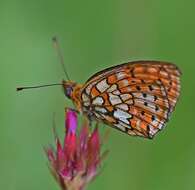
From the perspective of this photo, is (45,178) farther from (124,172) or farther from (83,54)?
(83,54)

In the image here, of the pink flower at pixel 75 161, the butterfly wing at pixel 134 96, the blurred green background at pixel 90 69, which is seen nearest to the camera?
the pink flower at pixel 75 161

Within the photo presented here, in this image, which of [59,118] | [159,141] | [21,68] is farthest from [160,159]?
[21,68]

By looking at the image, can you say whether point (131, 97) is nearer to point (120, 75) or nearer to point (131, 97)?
point (131, 97)

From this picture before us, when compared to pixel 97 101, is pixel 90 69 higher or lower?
higher

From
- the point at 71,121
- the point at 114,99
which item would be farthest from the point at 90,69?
the point at 71,121

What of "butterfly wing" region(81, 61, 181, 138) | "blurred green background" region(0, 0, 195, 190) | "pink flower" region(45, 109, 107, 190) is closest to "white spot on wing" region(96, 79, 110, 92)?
"butterfly wing" region(81, 61, 181, 138)

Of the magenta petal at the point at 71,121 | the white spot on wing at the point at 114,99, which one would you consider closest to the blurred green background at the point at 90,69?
the white spot on wing at the point at 114,99

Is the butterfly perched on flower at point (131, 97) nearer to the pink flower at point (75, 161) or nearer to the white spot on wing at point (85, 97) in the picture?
the white spot on wing at point (85, 97)
